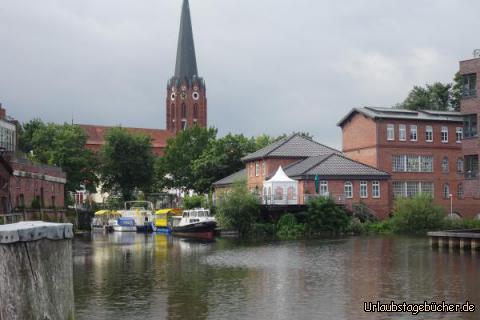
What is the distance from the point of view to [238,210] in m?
60.9

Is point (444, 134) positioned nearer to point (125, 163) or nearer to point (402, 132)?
point (402, 132)

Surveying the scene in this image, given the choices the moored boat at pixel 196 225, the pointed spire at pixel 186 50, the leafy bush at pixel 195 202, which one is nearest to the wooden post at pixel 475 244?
the moored boat at pixel 196 225

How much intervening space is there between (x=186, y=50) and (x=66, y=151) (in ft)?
219

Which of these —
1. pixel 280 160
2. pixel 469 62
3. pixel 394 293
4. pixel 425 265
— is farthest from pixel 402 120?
pixel 394 293

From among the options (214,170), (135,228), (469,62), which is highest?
(469,62)

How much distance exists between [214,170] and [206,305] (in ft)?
225

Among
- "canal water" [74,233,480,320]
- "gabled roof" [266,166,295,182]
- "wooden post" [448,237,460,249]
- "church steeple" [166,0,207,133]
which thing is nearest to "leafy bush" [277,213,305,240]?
"gabled roof" [266,166,295,182]

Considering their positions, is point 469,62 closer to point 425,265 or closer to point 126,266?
point 425,265

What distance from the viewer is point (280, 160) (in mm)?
72812

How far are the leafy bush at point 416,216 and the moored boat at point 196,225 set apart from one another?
16662mm

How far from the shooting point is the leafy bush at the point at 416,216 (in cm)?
6106

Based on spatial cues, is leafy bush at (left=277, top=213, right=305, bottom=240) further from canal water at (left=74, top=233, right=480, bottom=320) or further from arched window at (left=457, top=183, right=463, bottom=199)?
arched window at (left=457, top=183, right=463, bottom=199)

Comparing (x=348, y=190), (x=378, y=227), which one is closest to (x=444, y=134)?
(x=348, y=190)

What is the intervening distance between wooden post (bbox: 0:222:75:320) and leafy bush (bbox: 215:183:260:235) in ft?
179
